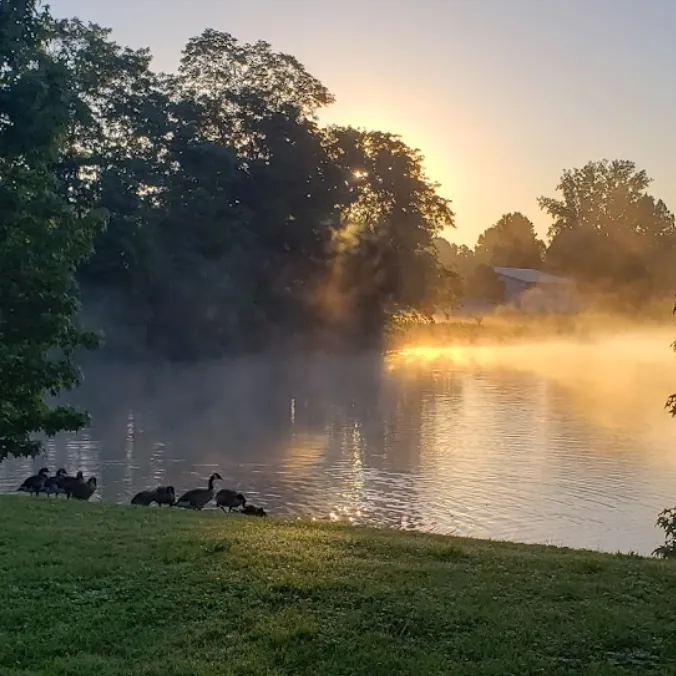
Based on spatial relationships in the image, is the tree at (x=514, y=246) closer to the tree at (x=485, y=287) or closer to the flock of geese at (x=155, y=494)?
the tree at (x=485, y=287)

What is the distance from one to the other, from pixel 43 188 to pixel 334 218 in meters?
38.6

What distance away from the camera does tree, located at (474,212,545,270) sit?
106 m

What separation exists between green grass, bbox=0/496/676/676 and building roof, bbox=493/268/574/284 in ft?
271

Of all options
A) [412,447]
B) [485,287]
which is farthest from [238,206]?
[485,287]

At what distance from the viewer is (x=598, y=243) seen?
302ft

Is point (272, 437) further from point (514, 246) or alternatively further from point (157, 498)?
point (514, 246)

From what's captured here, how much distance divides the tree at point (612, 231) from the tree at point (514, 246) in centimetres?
279

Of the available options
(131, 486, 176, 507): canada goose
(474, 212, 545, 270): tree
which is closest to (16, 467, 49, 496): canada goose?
(131, 486, 176, 507): canada goose

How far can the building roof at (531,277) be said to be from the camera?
8900 centimetres

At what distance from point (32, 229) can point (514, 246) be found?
323 feet

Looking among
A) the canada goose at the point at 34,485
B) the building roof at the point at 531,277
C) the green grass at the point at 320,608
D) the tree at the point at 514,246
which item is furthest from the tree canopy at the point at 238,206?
the tree at the point at 514,246

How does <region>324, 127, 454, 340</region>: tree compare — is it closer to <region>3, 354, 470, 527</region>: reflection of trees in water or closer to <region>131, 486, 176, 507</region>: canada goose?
<region>3, 354, 470, 527</region>: reflection of trees in water

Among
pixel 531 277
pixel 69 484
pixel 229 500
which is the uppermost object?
pixel 531 277

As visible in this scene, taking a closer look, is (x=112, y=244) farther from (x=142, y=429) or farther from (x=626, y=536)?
(x=626, y=536)
